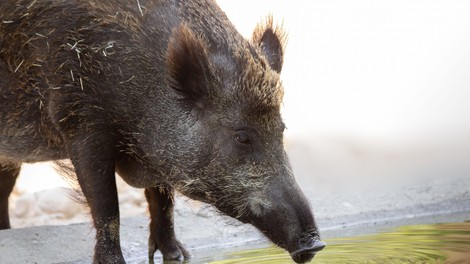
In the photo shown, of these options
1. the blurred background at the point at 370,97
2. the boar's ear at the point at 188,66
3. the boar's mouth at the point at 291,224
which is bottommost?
the boar's mouth at the point at 291,224

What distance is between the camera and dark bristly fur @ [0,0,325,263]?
7.44 metres

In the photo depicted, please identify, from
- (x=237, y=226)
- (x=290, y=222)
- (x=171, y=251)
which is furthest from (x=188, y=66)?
(x=171, y=251)

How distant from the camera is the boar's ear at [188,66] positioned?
24.2 ft

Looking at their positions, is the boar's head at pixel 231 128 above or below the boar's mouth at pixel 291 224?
above

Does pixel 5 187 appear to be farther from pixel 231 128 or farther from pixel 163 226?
pixel 231 128

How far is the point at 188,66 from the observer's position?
7457 mm

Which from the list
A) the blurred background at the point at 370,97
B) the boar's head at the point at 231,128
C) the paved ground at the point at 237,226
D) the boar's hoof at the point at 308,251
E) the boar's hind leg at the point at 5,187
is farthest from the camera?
the blurred background at the point at 370,97

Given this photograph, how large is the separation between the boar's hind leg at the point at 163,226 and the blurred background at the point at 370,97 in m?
2.43

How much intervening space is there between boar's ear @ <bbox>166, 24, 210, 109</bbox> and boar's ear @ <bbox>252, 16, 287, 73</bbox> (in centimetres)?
84

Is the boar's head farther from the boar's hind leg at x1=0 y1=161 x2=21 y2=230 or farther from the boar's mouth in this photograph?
the boar's hind leg at x1=0 y1=161 x2=21 y2=230

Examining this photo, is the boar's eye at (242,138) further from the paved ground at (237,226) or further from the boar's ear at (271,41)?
the paved ground at (237,226)

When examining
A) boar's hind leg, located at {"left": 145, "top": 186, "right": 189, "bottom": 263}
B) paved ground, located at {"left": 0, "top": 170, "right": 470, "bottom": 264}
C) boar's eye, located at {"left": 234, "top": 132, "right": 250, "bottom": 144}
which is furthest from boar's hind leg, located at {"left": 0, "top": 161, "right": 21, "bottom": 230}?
boar's eye, located at {"left": 234, "top": 132, "right": 250, "bottom": 144}

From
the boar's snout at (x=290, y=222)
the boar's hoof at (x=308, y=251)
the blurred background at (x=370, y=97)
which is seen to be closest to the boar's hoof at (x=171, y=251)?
the boar's snout at (x=290, y=222)

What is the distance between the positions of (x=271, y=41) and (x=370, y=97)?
6410 mm
